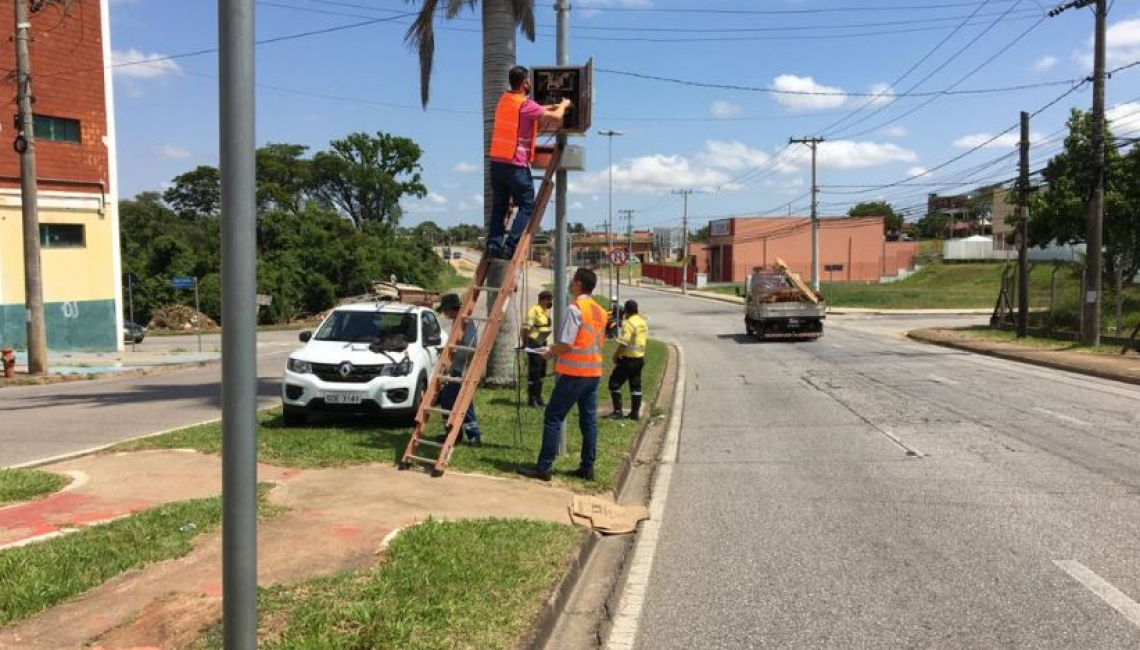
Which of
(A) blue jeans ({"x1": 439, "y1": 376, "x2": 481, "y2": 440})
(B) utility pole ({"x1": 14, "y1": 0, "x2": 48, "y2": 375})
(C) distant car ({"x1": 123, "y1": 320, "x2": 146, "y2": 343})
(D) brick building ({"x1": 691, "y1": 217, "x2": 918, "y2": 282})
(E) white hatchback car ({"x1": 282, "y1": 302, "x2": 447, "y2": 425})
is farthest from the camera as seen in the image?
(D) brick building ({"x1": 691, "y1": 217, "x2": 918, "y2": 282})

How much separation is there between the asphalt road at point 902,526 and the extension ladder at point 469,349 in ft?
7.03

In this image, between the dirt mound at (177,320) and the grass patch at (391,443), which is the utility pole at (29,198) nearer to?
the grass patch at (391,443)

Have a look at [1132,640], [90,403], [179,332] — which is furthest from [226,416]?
[179,332]

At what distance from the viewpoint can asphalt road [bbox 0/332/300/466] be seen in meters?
10.3

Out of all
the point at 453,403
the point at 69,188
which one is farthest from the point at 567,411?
the point at 69,188

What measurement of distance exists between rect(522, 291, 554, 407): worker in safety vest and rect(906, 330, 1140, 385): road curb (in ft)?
37.9

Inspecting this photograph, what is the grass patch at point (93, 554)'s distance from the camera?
4.38 metres

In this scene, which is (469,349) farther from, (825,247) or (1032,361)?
(825,247)

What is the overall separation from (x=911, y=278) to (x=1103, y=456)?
7700 centimetres

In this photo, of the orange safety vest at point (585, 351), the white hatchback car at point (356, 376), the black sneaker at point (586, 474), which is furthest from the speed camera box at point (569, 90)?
the white hatchback car at point (356, 376)

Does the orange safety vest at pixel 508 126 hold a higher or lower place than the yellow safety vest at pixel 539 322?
higher

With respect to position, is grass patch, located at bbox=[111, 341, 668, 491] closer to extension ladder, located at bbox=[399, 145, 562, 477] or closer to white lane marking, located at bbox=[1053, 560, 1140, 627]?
extension ladder, located at bbox=[399, 145, 562, 477]

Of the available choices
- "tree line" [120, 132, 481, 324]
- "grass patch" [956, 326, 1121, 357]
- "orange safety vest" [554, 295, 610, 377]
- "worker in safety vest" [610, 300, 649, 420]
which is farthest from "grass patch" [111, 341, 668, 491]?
"tree line" [120, 132, 481, 324]

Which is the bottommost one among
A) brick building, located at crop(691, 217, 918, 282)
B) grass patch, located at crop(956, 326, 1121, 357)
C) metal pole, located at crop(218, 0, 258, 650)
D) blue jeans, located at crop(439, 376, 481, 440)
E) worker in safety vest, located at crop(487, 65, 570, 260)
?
grass patch, located at crop(956, 326, 1121, 357)
